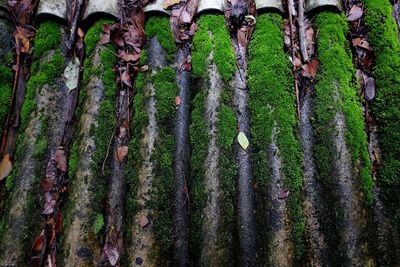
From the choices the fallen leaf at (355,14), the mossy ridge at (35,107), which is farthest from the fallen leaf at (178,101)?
the fallen leaf at (355,14)

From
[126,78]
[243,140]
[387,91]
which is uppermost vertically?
[126,78]

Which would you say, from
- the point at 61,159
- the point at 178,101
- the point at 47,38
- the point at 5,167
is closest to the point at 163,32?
the point at 178,101

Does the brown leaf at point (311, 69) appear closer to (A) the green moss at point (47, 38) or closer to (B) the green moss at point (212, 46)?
(B) the green moss at point (212, 46)

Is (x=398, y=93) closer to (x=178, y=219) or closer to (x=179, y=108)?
(x=179, y=108)

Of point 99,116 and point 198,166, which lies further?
point 99,116

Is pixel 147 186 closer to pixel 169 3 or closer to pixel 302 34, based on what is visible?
pixel 169 3

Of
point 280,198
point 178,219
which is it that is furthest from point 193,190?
point 280,198

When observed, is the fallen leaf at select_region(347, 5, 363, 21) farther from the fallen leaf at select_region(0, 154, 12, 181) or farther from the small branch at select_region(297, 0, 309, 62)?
the fallen leaf at select_region(0, 154, 12, 181)

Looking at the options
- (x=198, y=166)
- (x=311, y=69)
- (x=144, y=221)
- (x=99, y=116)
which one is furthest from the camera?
(x=311, y=69)
